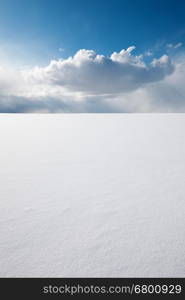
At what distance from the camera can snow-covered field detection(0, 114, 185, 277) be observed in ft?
4.57

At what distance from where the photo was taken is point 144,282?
1.31 meters

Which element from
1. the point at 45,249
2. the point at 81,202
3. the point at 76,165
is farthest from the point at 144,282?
the point at 76,165

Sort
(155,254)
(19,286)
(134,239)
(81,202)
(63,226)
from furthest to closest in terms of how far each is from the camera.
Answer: (81,202)
(63,226)
(134,239)
(155,254)
(19,286)

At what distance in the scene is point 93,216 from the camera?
199cm

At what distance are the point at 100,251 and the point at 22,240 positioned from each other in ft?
2.03

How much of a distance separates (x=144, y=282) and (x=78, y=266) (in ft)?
1.39

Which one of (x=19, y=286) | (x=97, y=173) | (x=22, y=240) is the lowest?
(x=19, y=286)

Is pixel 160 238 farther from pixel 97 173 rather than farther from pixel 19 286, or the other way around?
pixel 97 173

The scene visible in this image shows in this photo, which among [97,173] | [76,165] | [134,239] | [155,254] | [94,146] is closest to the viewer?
[155,254]

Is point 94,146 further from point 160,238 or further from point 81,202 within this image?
point 160,238

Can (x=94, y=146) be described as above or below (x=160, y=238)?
above

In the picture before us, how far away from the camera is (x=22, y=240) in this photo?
1643mm

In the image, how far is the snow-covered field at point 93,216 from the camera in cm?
139

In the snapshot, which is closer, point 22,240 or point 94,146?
point 22,240
